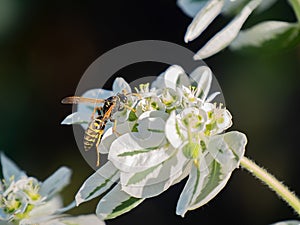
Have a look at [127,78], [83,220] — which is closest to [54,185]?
[83,220]

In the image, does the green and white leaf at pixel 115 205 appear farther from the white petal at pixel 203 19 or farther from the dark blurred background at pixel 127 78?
the dark blurred background at pixel 127 78

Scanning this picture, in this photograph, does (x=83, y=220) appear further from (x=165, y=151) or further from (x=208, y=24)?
(x=208, y=24)

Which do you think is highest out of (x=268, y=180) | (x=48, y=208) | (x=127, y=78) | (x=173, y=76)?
(x=173, y=76)

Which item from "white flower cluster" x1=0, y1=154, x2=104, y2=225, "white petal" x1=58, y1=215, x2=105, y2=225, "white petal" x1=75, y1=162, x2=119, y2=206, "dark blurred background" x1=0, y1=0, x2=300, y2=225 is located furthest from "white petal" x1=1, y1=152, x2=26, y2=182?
"dark blurred background" x1=0, y1=0, x2=300, y2=225

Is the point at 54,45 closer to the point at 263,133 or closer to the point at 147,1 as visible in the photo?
the point at 147,1

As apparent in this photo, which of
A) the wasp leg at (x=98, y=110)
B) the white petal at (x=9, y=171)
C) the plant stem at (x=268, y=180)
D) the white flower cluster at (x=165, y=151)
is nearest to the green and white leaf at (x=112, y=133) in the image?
the white flower cluster at (x=165, y=151)
